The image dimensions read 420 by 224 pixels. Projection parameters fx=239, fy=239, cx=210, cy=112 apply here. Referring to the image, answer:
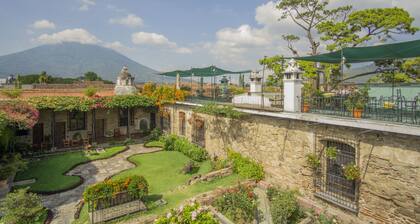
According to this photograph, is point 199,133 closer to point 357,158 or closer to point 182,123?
point 182,123

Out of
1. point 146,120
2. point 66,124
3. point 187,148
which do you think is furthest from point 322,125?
point 66,124

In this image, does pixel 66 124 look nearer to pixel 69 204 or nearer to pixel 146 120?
pixel 146 120

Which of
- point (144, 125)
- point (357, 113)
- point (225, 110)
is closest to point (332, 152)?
point (357, 113)

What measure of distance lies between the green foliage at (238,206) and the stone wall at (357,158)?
88.3 inches

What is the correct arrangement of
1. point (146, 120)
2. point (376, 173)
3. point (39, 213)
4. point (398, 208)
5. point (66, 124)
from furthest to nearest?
1. point (146, 120)
2. point (66, 124)
3. point (39, 213)
4. point (376, 173)
5. point (398, 208)

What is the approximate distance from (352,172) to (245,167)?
500 cm

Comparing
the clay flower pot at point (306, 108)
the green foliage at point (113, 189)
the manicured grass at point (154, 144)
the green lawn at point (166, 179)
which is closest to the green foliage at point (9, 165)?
the green lawn at point (166, 179)

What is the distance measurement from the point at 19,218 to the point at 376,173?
1123 centimetres

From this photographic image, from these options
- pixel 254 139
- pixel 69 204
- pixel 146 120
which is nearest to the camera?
pixel 69 204

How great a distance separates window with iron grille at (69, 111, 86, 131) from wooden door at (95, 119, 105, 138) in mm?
967

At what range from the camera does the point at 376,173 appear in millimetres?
7289

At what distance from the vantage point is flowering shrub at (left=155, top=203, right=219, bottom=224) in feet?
16.1

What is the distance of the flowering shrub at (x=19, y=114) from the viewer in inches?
426

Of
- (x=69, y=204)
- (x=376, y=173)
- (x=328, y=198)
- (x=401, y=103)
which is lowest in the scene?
(x=69, y=204)
